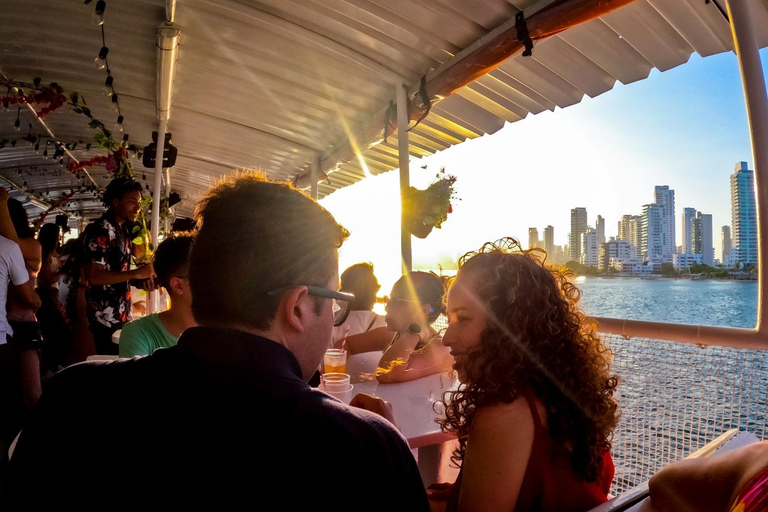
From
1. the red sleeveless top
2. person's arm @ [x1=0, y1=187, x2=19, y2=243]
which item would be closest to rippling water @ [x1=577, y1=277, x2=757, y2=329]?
person's arm @ [x1=0, y1=187, x2=19, y2=243]

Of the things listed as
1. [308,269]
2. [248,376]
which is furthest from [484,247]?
[248,376]

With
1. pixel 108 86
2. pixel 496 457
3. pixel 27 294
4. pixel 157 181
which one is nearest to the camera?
pixel 496 457

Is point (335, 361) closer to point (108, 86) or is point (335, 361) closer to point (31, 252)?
point (31, 252)

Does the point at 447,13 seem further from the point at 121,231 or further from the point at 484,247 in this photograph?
the point at 121,231

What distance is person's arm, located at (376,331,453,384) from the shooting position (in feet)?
7.53

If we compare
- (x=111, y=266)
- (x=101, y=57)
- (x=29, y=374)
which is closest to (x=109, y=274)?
(x=111, y=266)

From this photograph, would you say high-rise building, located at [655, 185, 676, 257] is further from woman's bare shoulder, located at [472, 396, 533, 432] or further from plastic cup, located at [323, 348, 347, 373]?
woman's bare shoulder, located at [472, 396, 533, 432]

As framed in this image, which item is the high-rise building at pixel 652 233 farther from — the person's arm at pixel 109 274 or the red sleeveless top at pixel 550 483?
the red sleeveless top at pixel 550 483

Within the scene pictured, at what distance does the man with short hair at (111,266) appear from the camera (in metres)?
3.43

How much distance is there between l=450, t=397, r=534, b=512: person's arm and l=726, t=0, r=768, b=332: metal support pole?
3.69ft

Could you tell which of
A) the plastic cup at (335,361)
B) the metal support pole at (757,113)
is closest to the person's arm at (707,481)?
the metal support pole at (757,113)

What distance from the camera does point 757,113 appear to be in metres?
1.86

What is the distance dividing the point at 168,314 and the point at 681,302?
67670 millimetres

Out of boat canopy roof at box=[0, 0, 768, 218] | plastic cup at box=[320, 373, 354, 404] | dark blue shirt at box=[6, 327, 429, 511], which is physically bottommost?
plastic cup at box=[320, 373, 354, 404]
